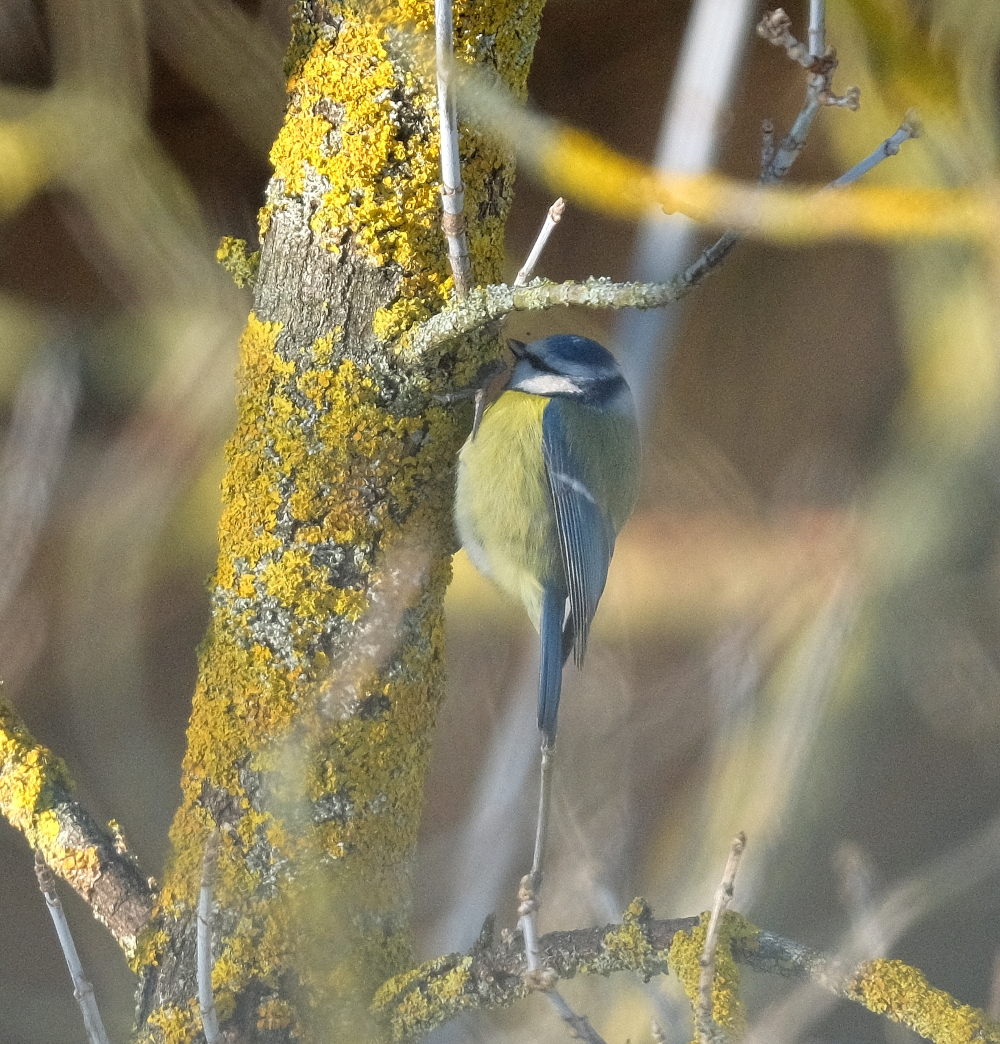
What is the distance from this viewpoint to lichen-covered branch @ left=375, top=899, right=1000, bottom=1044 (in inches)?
19.1

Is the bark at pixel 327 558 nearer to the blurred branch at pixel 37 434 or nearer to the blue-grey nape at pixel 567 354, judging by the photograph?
the blue-grey nape at pixel 567 354

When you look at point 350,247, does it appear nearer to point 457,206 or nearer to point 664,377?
point 457,206

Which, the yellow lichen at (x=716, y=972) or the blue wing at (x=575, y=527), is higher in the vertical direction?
the blue wing at (x=575, y=527)

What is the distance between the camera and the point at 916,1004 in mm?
487

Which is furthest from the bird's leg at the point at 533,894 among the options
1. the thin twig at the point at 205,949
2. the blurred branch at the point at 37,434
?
the blurred branch at the point at 37,434

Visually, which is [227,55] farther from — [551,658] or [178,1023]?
[178,1023]

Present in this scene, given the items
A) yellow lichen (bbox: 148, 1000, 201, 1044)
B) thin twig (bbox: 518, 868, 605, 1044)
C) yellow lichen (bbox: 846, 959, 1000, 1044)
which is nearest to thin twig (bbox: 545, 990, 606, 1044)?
thin twig (bbox: 518, 868, 605, 1044)

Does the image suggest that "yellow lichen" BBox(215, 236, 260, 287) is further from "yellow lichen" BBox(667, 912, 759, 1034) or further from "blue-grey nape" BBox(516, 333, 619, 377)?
"yellow lichen" BBox(667, 912, 759, 1034)

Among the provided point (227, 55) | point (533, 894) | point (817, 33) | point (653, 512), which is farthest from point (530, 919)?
point (227, 55)

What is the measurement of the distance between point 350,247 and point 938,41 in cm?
66

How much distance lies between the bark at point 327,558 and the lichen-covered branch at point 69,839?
33 millimetres

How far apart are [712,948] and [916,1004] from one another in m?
0.20

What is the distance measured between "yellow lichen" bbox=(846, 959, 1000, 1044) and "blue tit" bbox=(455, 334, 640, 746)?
0.39m

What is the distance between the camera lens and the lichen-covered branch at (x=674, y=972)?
486mm
